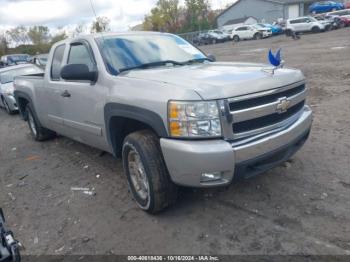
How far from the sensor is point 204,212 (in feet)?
11.8

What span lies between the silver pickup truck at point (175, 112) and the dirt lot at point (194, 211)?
340 mm

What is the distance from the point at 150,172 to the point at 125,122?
772 millimetres

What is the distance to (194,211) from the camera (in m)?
3.64

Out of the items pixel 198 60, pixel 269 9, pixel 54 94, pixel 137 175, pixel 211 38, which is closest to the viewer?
pixel 137 175

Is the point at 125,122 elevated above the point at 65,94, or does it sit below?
below

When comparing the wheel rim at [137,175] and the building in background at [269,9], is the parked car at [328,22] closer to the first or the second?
the building in background at [269,9]

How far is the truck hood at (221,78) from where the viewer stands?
118 inches

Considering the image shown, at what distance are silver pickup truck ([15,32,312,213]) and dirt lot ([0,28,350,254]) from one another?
340 mm

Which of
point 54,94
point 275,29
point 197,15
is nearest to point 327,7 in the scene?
point 275,29

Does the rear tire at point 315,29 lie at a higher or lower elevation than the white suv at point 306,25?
lower

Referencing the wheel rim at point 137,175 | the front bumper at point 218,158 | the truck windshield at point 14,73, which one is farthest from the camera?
the truck windshield at point 14,73

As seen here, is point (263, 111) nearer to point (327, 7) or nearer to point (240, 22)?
point (327, 7)

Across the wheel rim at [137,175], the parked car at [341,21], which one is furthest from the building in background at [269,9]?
the wheel rim at [137,175]

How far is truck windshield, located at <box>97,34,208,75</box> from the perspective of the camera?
4.00 meters
